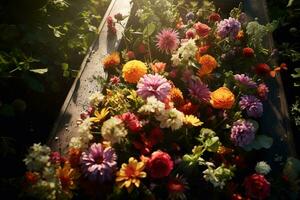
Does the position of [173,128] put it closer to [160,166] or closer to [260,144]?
[160,166]

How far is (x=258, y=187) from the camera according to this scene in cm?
258

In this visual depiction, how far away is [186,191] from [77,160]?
28.1 inches

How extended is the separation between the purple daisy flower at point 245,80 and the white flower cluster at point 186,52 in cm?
37

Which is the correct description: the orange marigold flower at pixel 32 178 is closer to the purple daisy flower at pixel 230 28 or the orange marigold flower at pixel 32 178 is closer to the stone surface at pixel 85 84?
the stone surface at pixel 85 84

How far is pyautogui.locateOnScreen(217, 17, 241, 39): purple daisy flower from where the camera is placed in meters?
3.54

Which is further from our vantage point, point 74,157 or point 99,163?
point 74,157

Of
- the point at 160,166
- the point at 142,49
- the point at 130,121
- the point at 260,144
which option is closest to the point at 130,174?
the point at 160,166

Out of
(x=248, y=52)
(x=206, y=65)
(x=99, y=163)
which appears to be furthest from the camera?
(x=248, y=52)

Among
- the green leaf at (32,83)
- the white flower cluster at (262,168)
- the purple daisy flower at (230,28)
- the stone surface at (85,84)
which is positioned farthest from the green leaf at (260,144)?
the green leaf at (32,83)

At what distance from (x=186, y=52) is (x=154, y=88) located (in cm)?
48

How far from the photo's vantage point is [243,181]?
2.85 m

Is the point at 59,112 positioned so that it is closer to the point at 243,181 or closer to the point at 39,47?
the point at 39,47

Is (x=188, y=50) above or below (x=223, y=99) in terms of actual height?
above

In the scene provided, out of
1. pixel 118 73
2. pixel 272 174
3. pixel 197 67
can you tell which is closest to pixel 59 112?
pixel 118 73
